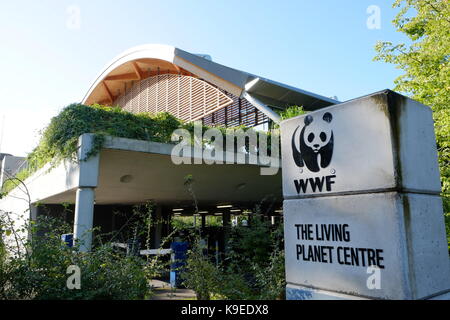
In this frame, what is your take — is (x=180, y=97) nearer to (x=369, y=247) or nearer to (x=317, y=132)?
(x=317, y=132)

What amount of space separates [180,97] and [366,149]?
59.6 feet

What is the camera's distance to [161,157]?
8.47 meters

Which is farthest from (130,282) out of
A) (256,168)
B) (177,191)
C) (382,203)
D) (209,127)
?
(177,191)

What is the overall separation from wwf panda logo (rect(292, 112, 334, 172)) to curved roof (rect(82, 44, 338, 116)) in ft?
43.5

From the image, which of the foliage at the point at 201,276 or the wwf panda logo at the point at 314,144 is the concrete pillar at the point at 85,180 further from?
the wwf panda logo at the point at 314,144

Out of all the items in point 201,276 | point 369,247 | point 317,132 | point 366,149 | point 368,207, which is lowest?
point 201,276

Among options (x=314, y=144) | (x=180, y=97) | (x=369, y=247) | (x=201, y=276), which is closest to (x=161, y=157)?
(x=201, y=276)

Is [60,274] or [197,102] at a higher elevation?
[197,102]

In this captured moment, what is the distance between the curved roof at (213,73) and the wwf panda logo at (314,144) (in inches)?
522

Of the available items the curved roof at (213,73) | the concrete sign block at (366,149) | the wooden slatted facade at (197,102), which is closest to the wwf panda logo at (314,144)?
the concrete sign block at (366,149)

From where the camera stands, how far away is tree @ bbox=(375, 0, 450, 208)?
6664 millimetres

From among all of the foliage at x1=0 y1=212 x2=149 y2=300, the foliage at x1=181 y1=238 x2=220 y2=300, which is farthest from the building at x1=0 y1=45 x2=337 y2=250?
the foliage at x1=181 y1=238 x2=220 y2=300

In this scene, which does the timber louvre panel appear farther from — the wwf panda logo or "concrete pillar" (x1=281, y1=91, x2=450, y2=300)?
"concrete pillar" (x1=281, y1=91, x2=450, y2=300)

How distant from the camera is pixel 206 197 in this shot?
13.4 meters
